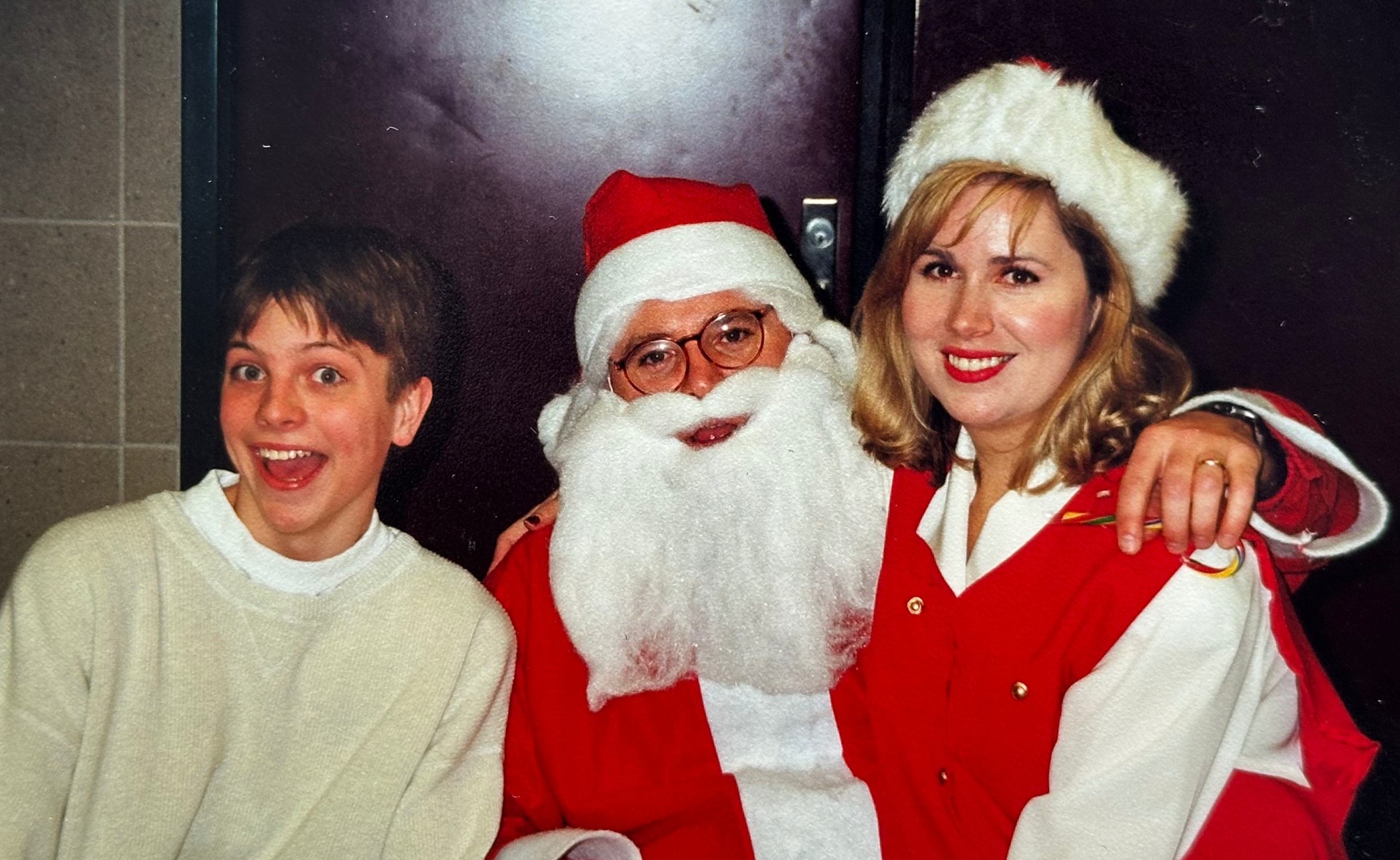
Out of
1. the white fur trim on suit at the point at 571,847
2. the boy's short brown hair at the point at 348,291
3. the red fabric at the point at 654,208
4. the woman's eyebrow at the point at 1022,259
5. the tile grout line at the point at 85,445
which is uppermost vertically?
the red fabric at the point at 654,208

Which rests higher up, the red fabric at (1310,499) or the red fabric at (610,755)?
the red fabric at (1310,499)

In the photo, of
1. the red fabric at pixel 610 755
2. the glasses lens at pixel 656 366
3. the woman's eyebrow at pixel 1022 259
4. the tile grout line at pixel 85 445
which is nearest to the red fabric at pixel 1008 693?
the red fabric at pixel 610 755

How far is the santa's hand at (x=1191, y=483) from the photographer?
100cm

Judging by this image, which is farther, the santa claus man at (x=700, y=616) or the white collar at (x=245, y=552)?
the santa claus man at (x=700, y=616)

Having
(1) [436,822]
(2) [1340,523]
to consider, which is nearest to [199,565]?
(1) [436,822]

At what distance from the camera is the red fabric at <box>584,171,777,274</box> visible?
1502 mm

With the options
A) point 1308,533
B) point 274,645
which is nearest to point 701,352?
point 274,645

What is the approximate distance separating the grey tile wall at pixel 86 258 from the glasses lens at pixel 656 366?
2.12 feet

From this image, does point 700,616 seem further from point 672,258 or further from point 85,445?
point 85,445

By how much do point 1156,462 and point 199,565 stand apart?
1.08m

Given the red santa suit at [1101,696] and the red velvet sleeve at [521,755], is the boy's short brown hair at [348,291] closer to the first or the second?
the red velvet sleeve at [521,755]

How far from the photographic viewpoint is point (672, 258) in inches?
57.1

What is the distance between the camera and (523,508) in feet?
6.23

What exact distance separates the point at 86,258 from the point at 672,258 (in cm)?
81
